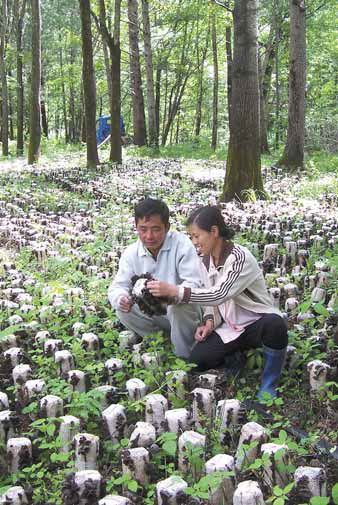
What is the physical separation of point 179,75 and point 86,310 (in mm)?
27117

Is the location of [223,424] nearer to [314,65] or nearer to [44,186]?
[44,186]

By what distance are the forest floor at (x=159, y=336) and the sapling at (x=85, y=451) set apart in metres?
0.06

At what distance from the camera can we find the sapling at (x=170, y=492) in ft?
7.07

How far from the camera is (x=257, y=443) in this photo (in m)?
2.40

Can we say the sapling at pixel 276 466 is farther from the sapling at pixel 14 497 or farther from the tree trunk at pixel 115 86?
the tree trunk at pixel 115 86

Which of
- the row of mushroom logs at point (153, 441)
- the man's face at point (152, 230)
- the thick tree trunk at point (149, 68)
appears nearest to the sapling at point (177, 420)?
the row of mushroom logs at point (153, 441)

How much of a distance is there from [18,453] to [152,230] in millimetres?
1636

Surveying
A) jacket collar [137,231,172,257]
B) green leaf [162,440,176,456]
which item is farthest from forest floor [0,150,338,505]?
jacket collar [137,231,172,257]

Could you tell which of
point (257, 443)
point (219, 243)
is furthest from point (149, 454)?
point (219, 243)

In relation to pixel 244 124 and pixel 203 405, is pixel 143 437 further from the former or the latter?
pixel 244 124

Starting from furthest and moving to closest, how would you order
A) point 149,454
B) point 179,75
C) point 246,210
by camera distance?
1. point 179,75
2. point 246,210
3. point 149,454

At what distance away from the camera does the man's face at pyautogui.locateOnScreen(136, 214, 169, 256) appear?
11.8 feet

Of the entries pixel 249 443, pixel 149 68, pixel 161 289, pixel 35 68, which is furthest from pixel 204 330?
pixel 149 68

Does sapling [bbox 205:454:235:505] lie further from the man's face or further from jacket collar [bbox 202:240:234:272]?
the man's face
